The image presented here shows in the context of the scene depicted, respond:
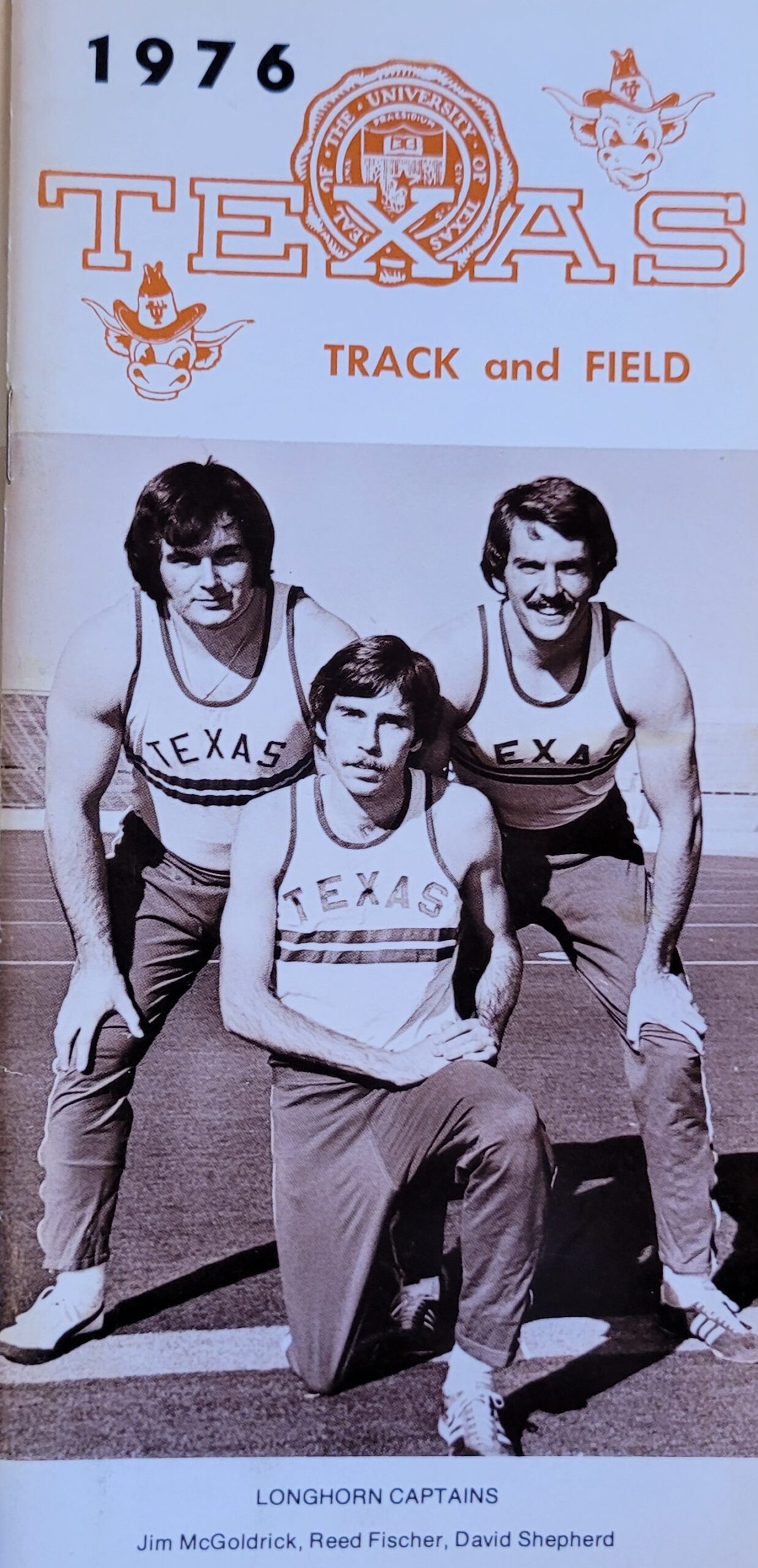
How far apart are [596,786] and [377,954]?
36 centimetres

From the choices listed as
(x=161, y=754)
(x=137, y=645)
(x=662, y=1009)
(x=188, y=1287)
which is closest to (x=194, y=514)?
(x=137, y=645)

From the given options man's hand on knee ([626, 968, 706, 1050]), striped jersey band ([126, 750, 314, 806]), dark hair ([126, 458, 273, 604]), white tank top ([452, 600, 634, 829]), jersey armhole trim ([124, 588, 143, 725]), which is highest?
dark hair ([126, 458, 273, 604])

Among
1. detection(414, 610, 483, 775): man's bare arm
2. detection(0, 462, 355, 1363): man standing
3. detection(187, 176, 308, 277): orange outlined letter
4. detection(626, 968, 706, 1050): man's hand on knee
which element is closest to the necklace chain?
detection(0, 462, 355, 1363): man standing

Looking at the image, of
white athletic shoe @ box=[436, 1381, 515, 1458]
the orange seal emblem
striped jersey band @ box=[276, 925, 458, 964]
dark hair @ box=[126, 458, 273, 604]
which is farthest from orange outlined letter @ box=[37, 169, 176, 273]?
white athletic shoe @ box=[436, 1381, 515, 1458]

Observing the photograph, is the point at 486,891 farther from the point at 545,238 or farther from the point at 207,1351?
the point at 545,238

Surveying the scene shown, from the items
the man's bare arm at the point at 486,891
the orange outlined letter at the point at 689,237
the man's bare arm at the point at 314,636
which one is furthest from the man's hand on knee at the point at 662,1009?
the orange outlined letter at the point at 689,237

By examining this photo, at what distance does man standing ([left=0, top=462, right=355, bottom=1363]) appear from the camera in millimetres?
1674

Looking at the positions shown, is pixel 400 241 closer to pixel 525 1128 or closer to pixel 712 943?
pixel 712 943

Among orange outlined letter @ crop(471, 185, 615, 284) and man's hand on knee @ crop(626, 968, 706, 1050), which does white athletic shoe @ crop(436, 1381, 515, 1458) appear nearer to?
man's hand on knee @ crop(626, 968, 706, 1050)

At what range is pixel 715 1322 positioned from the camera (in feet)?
5.53

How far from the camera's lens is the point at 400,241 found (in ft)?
5.59

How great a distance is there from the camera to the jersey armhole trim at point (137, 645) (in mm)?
1682

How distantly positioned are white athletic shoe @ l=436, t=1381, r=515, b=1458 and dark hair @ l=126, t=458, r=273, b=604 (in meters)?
1.07

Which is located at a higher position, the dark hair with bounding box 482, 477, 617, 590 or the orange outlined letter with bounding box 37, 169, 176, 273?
the orange outlined letter with bounding box 37, 169, 176, 273
